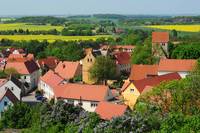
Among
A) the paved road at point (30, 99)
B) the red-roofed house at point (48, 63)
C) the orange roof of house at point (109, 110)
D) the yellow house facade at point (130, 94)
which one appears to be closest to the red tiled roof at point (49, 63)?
the red-roofed house at point (48, 63)

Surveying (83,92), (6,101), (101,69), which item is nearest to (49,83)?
(101,69)

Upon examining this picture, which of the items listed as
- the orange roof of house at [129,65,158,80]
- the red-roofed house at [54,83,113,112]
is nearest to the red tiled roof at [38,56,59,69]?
the orange roof of house at [129,65,158,80]

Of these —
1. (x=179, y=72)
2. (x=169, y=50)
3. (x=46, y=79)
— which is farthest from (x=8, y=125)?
(x=169, y=50)

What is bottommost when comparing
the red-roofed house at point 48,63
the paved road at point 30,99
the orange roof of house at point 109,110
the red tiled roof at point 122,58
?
the paved road at point 30,99

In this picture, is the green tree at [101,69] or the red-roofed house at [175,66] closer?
the red-roofed house at [175,66]

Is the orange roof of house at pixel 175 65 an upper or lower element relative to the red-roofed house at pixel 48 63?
upper

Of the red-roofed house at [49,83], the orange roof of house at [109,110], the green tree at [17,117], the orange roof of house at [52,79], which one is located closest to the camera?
the orange roof of house at [109,110]

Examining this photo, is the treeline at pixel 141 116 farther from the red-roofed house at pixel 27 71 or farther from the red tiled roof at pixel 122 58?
the red tiled roof at pixel 122 58
